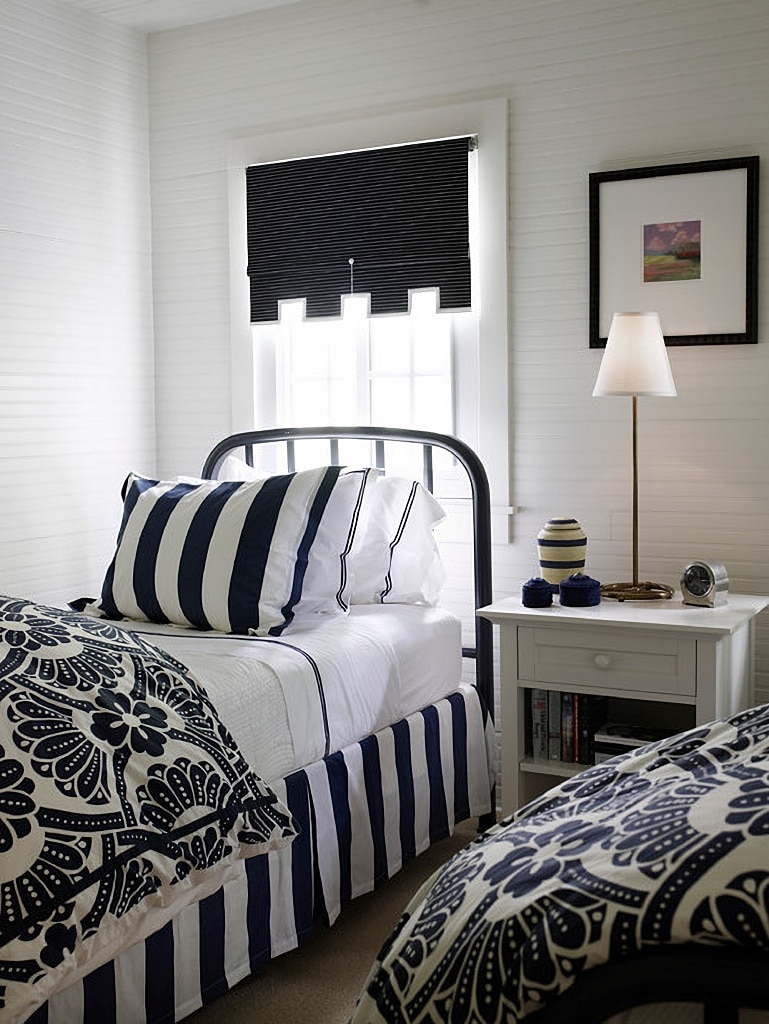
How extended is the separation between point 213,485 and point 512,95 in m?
1.45

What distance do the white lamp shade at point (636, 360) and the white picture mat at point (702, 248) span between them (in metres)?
0.24

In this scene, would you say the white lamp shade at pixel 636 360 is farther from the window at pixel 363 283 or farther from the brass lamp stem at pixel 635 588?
the window at pixel 363 283

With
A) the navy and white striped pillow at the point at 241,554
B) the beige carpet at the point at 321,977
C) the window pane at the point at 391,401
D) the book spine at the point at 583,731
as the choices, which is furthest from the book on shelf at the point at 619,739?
the window pane at the point at 391,401

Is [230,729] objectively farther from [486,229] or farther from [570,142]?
[570,142]

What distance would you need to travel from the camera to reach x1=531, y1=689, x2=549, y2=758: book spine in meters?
3.02

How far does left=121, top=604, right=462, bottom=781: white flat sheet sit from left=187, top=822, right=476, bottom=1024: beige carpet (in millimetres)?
456

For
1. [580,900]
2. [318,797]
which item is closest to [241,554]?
[318,797]

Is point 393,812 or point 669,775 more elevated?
point 669,775

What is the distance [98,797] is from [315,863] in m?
0.84

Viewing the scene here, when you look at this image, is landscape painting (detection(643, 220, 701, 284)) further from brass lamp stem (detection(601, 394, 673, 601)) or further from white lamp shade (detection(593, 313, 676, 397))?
brass lamp stem (detection(601, 394, 673, 601))

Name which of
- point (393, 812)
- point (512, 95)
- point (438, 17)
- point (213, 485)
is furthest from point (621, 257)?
point (393, 812)

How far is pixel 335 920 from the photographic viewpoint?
2.63m

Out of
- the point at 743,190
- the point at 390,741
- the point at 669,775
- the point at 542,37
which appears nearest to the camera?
the point at 669,775

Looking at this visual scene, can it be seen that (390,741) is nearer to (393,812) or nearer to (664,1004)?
(393,812)
